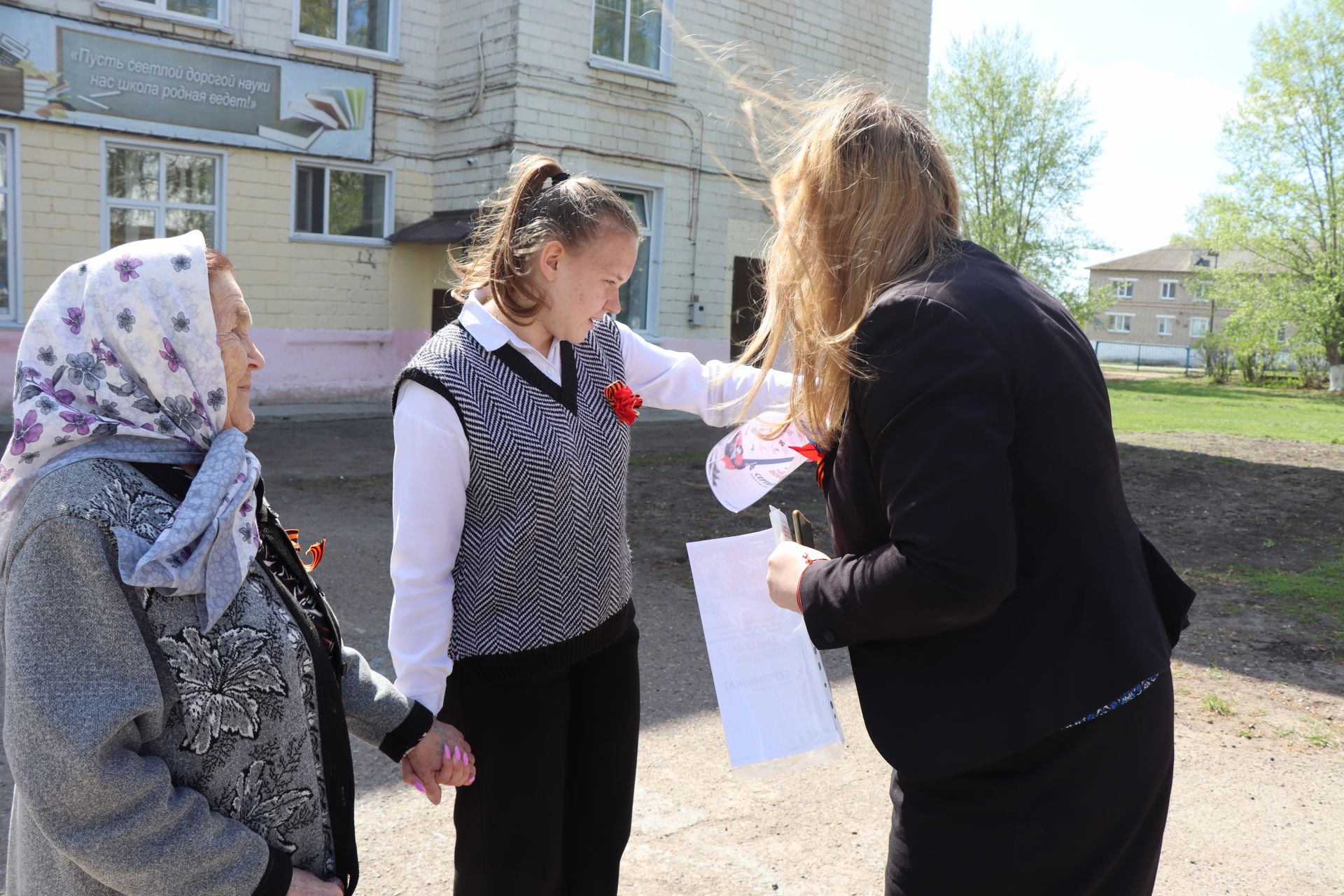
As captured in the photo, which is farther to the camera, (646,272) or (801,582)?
(646,272)

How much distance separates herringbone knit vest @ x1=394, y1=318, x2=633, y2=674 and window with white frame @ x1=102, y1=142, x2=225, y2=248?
11901 mm

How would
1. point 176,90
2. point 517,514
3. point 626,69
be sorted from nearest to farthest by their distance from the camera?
point 517,514
point 176,90
point 626,69

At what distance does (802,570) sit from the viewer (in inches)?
71.5

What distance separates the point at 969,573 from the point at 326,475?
889cm

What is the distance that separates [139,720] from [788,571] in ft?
3.43

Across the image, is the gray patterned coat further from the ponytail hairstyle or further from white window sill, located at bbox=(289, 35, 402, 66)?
white window sill, located at bbox=(289, 35, 402, 66)

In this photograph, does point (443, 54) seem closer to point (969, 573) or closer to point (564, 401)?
point (564, 401)

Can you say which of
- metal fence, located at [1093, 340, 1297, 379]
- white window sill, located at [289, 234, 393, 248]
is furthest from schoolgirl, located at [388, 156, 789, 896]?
metal fence, located at [1093, 340, 1297, 379]

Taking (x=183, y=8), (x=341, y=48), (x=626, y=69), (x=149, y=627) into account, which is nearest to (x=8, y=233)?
(x=183, y=8)

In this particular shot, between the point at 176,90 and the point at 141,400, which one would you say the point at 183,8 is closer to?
the point at 176,90

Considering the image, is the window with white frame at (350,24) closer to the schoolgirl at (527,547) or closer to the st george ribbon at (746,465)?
the schoolgirl at (527,547)

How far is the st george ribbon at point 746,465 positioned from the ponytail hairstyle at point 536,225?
0.54 m

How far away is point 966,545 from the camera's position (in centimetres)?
150

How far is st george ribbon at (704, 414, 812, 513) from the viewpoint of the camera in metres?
2.45
